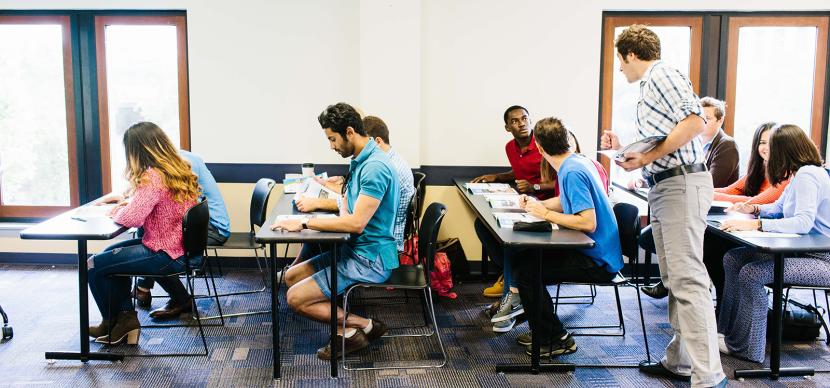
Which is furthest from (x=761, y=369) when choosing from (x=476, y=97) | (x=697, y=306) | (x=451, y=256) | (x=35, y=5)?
(x=35, y=5)

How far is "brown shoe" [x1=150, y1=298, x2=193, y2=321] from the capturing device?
14.0 feet

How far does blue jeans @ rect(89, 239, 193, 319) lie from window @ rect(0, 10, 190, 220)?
1868mm

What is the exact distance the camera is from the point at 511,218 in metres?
3.59

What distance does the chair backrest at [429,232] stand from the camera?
3436mm

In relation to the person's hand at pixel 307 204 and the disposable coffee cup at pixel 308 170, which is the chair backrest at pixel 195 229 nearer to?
the person's hand at pixel 307 204

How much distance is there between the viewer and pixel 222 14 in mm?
5250

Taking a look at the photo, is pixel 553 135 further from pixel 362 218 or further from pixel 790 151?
pixel 790 151

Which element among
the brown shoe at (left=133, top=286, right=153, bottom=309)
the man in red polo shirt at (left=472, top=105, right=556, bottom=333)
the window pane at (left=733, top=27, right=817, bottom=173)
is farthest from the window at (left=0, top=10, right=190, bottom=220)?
the window pane at (left=733, top=27, right=817, bottom=173)

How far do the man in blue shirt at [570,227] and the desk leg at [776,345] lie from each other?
2.19 feet

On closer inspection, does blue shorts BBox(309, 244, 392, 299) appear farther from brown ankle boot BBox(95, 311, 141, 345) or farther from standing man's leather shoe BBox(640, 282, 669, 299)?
standing man's leather shoe BBox(640, 282, 669, 299)

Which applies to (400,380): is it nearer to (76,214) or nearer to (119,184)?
(76,214)

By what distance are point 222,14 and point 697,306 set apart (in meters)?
3.75

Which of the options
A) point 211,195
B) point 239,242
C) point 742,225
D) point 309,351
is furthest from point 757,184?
point 211,195

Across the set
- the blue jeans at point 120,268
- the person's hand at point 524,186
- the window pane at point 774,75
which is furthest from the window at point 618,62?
the blue jeans at point 120,268
